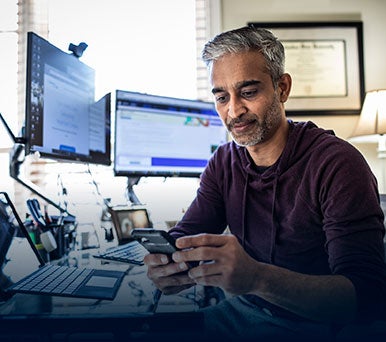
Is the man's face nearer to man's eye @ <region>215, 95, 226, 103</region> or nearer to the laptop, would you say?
man's eye @ <region>215, 95, 226, 103</region>

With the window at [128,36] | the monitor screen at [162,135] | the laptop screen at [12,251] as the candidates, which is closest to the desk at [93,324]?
the laptop screen at [12,251]

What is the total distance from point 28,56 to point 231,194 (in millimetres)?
767

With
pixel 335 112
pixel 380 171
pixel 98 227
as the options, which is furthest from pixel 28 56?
pixel 380 171

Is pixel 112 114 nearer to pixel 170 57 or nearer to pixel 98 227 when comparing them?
pixel 98 227

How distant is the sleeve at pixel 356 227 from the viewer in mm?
794

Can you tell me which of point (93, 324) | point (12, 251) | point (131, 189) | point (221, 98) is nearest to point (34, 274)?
point (12, 251)

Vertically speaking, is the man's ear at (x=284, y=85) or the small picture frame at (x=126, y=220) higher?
the man's ear at (x=284, y=85)

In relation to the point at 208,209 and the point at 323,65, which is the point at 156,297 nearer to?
the point at 208,209

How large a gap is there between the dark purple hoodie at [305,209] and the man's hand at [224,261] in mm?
209

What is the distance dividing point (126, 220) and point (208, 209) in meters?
0.38

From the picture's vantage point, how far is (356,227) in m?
0.87

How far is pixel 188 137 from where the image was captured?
6.26 feet

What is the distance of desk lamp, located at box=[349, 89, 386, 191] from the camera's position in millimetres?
2053

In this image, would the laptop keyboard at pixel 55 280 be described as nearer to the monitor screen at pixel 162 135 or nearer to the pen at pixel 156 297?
the pen at pixel 156 297
